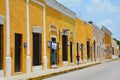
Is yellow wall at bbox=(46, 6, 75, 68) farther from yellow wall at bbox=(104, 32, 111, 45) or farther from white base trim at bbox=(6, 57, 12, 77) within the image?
yellow wall at bbox=(104, 32, 111, 45)

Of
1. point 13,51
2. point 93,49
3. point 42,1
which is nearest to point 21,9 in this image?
point 13,51

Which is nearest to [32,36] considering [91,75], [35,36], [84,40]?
[35,36]

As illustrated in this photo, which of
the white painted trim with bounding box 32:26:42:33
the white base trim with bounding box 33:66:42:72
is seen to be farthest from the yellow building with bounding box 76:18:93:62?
the white painted trim with bounding box 32:26:42:33

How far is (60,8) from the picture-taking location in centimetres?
4041

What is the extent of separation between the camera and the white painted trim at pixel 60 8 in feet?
117

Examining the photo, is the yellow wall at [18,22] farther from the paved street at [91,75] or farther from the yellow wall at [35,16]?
the paved street at [91,75]

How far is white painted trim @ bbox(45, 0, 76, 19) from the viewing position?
35.6 metres

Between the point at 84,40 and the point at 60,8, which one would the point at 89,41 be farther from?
the point at 60,8

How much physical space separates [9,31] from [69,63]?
20739 millimetres

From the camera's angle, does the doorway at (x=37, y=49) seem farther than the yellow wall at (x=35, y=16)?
Yes

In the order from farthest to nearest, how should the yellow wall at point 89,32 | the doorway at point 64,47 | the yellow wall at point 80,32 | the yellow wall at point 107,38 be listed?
the yellow wall at point 107,38 < the yellow wall at point 89,32 < the yellow wall at point 80,32 < the doorway at point 64,47

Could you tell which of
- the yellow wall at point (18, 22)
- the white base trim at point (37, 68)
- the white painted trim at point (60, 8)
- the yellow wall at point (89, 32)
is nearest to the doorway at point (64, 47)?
the white painted trim at point (60, 8)

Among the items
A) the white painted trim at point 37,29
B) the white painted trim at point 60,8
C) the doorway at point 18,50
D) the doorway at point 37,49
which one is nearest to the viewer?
the doorway at point 18,50

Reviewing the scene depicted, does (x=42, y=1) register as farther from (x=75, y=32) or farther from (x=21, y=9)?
(x=75, y=32)
